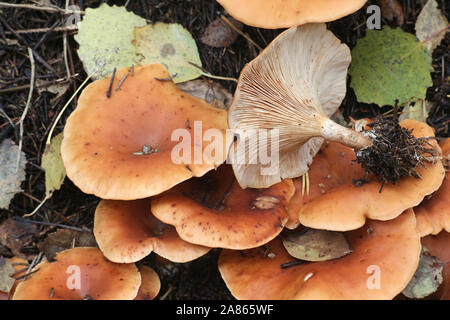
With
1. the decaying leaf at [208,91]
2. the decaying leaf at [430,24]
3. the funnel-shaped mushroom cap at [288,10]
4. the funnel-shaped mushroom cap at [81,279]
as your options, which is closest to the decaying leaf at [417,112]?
the decaying leaf at [430,24]

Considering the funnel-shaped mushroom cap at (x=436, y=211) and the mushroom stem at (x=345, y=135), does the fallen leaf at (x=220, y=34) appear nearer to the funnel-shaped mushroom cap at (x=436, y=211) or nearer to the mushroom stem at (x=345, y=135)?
the mushroom stem at (x=345, y=135)

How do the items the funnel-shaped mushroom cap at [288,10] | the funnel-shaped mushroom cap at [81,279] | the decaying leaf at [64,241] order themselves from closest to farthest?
the funnel-shaped mushroom cap at [288,10]
the funnel-shaped mushroom cap at [81,279]
the decaying leaf at [64,241]

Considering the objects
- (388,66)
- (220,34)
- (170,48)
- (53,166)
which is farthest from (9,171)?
(388,66)

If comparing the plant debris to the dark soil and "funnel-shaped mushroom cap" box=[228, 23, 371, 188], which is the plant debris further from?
the dark soil

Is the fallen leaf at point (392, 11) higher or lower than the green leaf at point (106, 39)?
higher

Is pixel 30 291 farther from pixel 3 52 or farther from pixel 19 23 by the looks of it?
pixel 19 23

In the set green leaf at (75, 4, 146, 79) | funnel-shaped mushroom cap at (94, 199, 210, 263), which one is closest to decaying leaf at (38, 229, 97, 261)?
funnel-shaped mushroom cap at (94, 199, 210, 263)

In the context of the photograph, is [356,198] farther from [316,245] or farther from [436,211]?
[436,211]

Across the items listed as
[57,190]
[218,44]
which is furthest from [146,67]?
[57,190]
